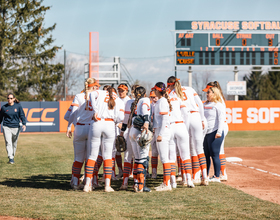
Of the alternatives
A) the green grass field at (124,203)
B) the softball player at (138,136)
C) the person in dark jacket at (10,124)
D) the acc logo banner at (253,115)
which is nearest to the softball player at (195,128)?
the green grass field at (124,203)

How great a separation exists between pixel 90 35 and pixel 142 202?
71.8ft

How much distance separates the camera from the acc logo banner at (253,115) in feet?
87.9

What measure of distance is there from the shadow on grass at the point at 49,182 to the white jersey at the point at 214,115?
1732mm

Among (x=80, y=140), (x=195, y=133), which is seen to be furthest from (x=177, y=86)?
(x=80, y=140)

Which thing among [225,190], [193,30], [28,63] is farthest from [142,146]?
[28,63]

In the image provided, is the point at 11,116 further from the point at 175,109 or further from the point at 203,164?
the point at 203,164

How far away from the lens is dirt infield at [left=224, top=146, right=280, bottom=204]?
6968 millimetres

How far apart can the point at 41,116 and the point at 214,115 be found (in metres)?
20.1

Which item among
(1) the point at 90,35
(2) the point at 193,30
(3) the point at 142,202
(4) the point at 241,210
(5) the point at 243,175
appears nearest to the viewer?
(4) the point at 241,210

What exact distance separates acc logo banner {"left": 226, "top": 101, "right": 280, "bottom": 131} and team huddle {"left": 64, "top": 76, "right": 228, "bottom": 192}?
19753 mm

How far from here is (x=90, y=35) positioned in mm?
26266

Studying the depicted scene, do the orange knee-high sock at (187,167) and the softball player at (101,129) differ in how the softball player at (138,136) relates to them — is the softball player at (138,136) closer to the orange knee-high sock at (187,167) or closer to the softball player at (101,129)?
the softball player at (101,129)

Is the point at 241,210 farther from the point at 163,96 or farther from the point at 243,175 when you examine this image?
the point at 243,175

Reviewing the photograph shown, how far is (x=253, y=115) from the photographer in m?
26.9
